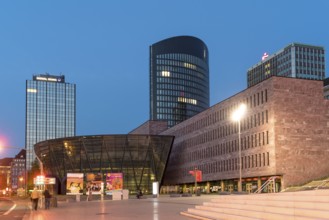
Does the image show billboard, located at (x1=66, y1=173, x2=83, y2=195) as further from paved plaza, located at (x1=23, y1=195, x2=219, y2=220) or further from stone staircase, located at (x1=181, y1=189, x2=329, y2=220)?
stone staircase, located at (x1=181, y1=189, x2=329, y2=220)

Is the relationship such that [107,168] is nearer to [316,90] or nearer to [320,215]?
[316,90]

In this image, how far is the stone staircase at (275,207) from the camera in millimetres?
16469

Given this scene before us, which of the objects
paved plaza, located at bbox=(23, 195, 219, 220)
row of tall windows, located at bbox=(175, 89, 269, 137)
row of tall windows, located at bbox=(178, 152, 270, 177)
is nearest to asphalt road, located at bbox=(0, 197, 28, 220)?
paved plaza, located at bbox=(23, 195, 219, 220)

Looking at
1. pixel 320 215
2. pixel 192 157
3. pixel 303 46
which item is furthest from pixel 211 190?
pixel 303 46

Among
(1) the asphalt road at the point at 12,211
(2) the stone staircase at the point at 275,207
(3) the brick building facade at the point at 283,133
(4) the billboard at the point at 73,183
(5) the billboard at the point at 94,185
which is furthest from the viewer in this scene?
(3) the brick building facade at the point at 283,133

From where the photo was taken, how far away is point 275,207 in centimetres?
1894

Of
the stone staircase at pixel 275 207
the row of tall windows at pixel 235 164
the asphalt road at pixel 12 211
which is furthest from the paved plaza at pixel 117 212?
the row of tall windows at pixel 235 164

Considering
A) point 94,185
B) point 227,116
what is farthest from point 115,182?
point 227,116

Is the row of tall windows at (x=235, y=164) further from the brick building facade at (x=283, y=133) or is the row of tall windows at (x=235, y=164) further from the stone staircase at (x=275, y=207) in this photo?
the stone staircase at (x=275, y=207)

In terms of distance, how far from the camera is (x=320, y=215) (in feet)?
51.5

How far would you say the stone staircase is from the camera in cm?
1647

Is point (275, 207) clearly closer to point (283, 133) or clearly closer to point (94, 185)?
point (94, 185)

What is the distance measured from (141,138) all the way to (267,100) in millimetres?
42089

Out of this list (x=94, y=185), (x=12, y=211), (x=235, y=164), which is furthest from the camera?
(x=235, y=164)
